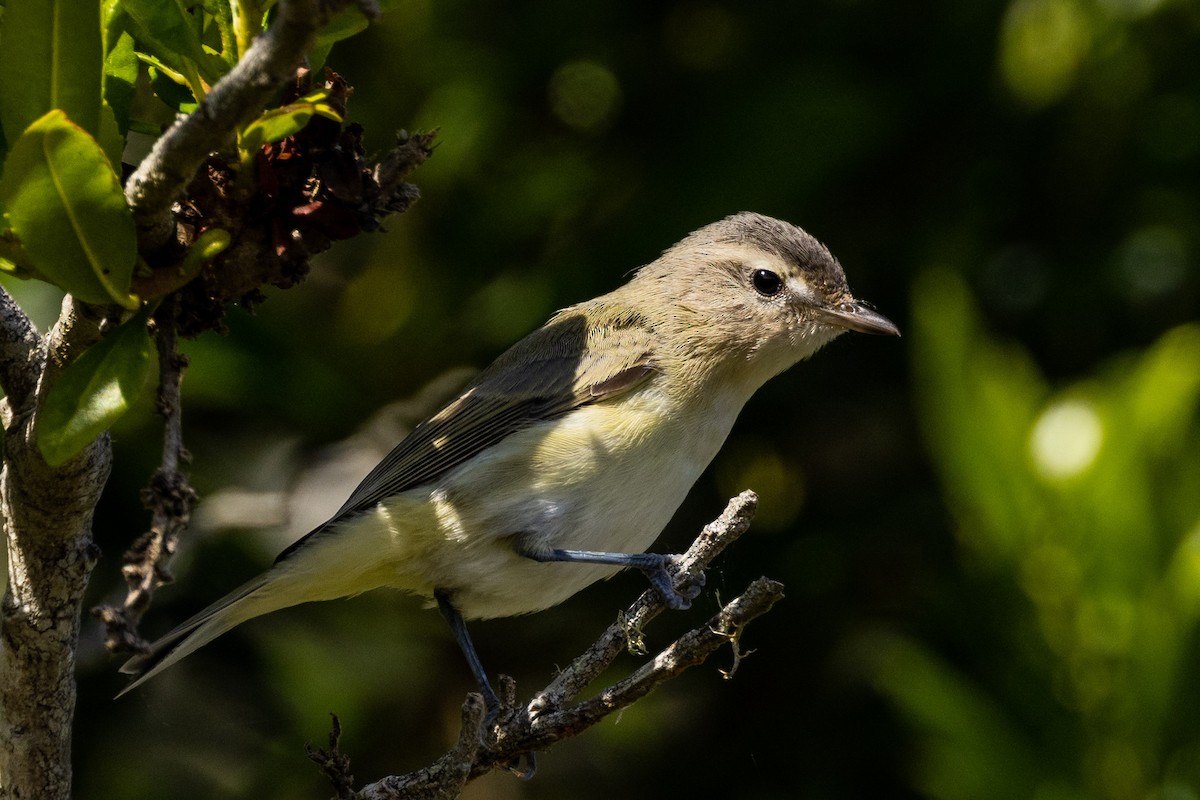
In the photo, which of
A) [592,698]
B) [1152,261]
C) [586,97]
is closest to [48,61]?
[592,698]

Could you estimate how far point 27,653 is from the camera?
2.13m

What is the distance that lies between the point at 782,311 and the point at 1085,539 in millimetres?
1294

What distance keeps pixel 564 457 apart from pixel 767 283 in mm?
984

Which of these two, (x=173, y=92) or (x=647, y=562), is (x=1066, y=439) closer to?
(x=647, y=562)

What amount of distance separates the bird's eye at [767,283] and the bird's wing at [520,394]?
1.28ft

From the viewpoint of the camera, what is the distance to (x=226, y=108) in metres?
1.57

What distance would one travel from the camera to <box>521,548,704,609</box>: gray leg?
2.57 m

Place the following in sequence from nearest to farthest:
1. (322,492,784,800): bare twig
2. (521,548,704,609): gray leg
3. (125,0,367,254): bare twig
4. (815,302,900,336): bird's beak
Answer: (125,0,367,254): bare twig
(322,492,784,800): bare twig
(521,548,704,609): gray leg
(815,302,900,336): bird's beak

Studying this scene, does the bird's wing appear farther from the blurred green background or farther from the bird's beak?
the bird's beak

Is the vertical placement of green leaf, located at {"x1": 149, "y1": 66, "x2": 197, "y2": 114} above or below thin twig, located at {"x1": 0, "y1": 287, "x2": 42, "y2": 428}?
above

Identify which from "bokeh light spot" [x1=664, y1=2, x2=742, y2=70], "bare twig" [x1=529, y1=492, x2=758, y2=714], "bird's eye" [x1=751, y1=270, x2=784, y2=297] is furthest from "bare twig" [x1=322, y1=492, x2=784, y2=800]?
"bokeh light spot" [x1=664, y1=2, x2=742, y2=70]

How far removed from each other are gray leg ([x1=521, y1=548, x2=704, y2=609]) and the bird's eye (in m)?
1.04

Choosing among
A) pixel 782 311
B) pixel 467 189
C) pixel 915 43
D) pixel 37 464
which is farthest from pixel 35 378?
pixel 915 43

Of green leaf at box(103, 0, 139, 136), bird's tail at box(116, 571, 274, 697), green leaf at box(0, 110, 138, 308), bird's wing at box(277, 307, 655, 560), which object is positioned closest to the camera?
green leaf at box(0, 110, 138, 308)
